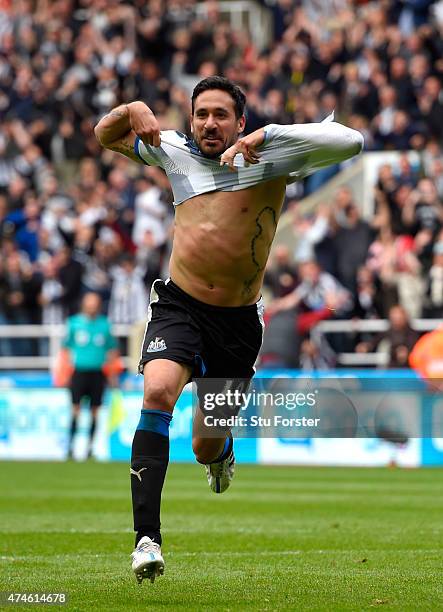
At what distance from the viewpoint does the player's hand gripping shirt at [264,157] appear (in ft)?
24.1

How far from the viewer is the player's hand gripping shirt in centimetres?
736

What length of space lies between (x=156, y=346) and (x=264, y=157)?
118 cm

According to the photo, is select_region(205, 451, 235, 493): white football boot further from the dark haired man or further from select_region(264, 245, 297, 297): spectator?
select_region(264, 245, 297, 297): spectator

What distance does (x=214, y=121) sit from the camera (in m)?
7.50

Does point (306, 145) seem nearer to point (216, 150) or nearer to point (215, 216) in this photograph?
point (216, 150)

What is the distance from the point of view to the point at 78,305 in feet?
73.4

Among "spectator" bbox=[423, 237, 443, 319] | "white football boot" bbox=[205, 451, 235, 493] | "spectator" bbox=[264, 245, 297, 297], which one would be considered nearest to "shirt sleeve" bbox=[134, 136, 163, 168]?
"white football boot" bbox=[205, 451, 235, 493]

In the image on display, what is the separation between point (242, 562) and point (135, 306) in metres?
13.7

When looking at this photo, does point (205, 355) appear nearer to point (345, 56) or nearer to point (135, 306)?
point (135, 306)

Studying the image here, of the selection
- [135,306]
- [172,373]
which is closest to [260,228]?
[172,373]

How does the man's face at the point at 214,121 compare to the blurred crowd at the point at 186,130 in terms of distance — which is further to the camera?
the blurred crowd at the point at 186,130

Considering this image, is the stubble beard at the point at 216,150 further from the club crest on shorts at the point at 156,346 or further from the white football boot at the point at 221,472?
the white football boot at the point at 221,472

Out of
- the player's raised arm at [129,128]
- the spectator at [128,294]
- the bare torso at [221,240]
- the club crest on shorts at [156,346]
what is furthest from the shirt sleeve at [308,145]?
the spectator at [128,294]

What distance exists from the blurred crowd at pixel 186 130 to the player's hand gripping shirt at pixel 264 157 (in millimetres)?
11920
